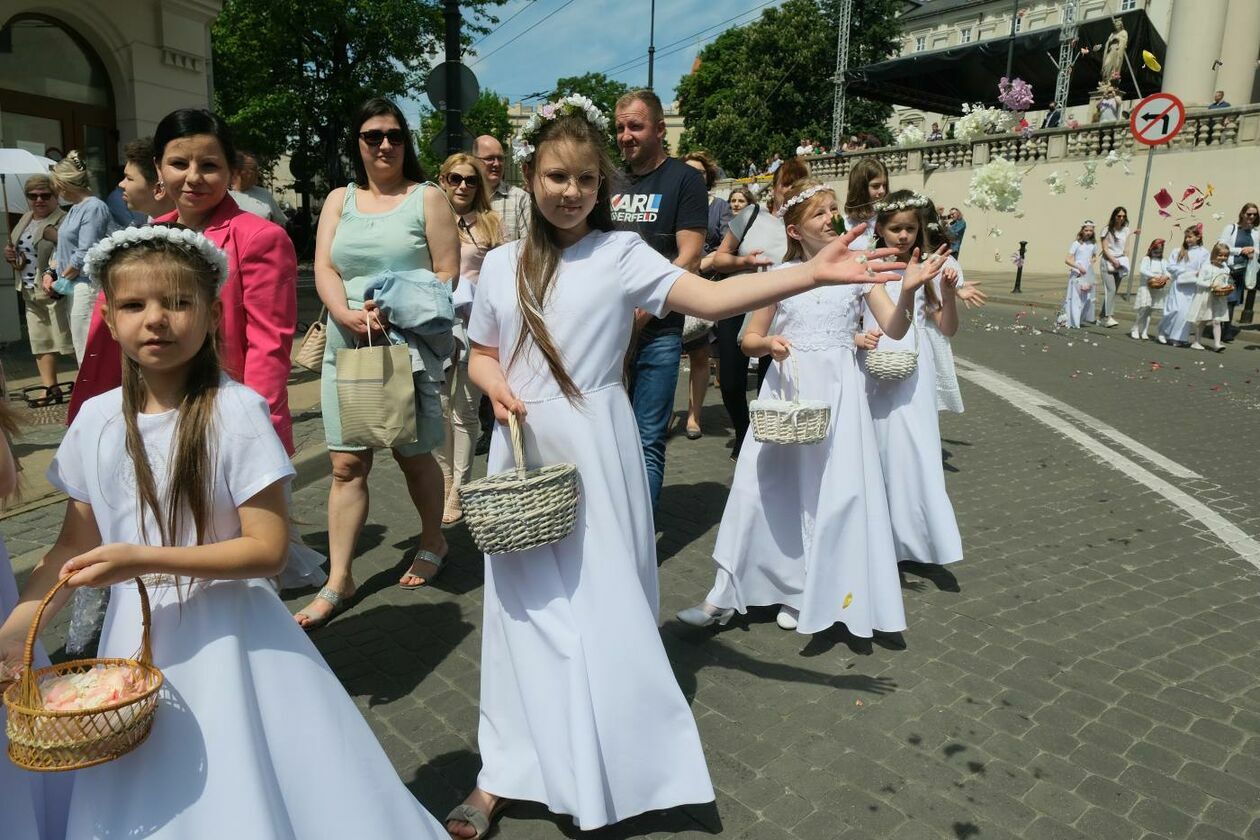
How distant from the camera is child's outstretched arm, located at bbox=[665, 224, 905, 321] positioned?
2.35 m

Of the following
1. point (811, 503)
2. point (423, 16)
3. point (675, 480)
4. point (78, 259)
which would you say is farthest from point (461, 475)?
point (423, 16)

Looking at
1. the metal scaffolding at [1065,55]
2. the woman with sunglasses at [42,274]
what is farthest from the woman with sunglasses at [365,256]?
the metal scaffolding at [1065,55]

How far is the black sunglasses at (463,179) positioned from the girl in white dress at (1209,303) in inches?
480

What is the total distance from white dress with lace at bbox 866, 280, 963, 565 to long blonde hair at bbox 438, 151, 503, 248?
7.94 feet

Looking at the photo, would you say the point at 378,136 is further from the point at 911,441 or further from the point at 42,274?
the point at 42,274

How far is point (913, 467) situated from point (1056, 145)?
26.1 metres

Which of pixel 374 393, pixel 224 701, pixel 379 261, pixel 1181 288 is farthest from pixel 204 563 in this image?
pixel 1181 288

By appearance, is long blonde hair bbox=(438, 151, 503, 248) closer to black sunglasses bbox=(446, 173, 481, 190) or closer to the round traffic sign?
black sunglasses bbox=(446, 173, 481, 190)

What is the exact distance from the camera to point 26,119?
11.8 m

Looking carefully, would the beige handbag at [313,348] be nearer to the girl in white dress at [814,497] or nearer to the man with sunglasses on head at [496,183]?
the girl in white dress at [814,497]

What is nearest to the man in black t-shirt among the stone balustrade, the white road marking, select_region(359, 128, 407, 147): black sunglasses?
select_region(359, 128, 407, 147): black sunglasses

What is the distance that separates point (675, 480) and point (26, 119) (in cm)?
1060

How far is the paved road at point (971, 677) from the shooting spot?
2771 millimetres

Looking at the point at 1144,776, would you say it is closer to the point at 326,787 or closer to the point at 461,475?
the point at 326,787
